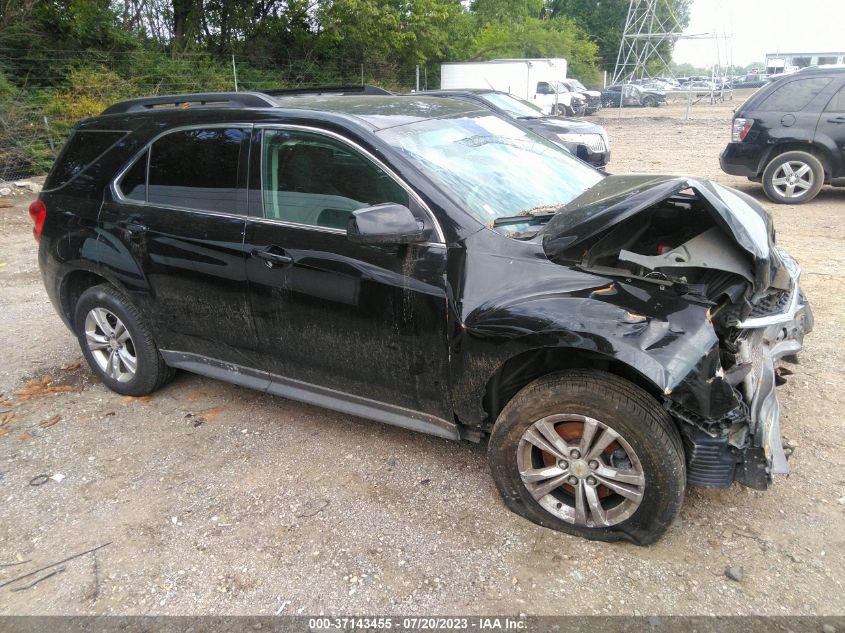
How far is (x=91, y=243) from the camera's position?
407cm

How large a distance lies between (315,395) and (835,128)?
862 cm

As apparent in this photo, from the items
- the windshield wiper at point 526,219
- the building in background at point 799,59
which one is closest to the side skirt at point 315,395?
the windshield wiper at point 526,219

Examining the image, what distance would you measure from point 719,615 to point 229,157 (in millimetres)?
3146

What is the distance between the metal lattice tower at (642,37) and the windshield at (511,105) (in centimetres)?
3256

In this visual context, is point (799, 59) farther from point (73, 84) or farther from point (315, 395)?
point (315, 395)

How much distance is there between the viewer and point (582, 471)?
276 centimetres

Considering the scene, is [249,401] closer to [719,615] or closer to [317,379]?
[317,379]

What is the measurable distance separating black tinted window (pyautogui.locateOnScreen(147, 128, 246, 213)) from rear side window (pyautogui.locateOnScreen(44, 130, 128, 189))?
440mm

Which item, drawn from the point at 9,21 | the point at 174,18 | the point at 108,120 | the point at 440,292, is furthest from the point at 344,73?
the point at 440,292

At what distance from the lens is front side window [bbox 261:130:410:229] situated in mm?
3143

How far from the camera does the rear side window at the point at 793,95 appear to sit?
8.97 metres

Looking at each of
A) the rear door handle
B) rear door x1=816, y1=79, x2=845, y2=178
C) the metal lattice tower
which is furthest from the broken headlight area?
the metal lattice tower

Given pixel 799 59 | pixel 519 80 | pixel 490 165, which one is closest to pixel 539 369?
pixel 490 165

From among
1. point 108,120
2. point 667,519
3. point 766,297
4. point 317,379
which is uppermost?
point 108,120
